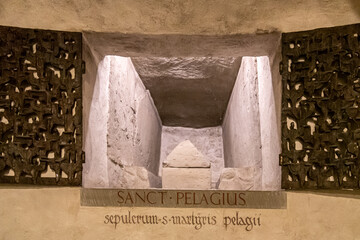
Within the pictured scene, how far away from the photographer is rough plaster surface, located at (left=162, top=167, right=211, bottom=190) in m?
3.37

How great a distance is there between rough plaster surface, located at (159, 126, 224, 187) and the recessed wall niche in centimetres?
19

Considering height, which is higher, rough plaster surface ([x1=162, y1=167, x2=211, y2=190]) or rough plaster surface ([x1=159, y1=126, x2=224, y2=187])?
rough plaster surface ([x1=159, y1=126, x2=224, y2=187])

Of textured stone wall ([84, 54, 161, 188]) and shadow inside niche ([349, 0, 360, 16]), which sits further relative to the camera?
textured stone wall ([84, 54, 161, 188])

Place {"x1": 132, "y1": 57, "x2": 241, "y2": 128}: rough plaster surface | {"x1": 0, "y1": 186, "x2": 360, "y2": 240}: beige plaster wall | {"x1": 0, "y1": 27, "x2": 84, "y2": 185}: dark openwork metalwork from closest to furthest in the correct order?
A: {"x1": 0, "y1": 186, "x2": 360, "y2": 240}: beige plaster wall, {"x1": 0, "y1": 27, "x2": 84, "y2": 185}: dark openwork metalwork, {"x1": 132, "y1": 57, "x2": 241, "y2": 128}: rough plaster surface

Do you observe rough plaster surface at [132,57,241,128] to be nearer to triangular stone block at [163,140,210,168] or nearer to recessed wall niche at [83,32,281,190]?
recessed wall niche at [83,32,281,190]

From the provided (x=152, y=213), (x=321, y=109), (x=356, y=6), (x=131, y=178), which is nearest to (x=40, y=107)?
(x=152, y=213)

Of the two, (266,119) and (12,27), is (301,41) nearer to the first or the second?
Answer: (266,119)

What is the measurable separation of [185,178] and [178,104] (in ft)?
6.62

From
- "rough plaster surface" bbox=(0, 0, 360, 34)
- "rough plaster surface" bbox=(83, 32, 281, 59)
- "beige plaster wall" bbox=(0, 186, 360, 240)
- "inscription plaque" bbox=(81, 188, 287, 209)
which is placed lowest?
"beige plaster wall" bbox=(0, 186, 360, 240)

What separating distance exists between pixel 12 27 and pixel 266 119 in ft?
6.50

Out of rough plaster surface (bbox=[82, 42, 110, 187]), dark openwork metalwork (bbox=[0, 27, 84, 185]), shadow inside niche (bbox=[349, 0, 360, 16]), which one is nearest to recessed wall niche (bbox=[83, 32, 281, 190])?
rough plaster surface (bbox=[82, 42, 110, 187])

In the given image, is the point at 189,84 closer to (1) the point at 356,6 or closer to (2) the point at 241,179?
(2) the point at 241,179

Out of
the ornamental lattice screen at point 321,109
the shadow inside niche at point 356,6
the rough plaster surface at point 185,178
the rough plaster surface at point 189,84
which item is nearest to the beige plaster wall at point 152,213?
the ornamental lattice screen at point 321,109

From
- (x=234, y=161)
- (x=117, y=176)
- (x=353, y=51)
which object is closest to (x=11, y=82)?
(x=117, y=176)
